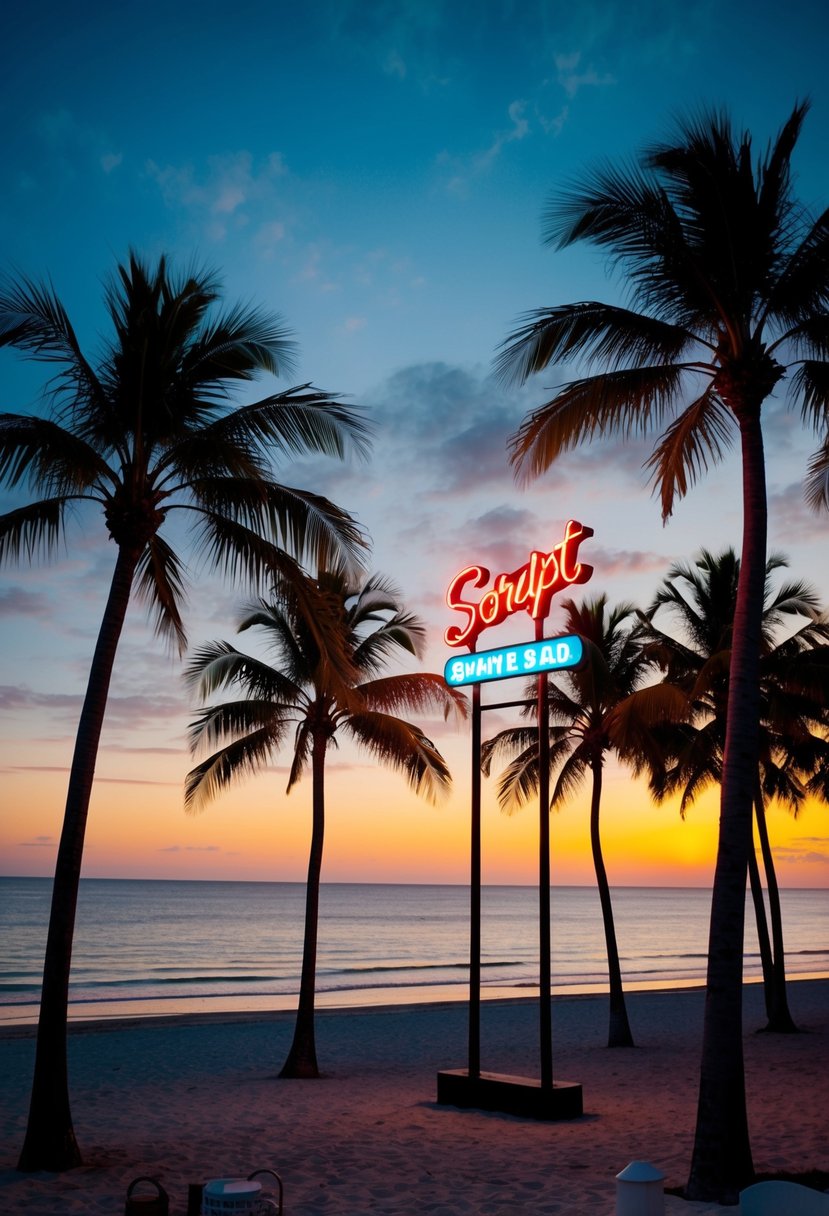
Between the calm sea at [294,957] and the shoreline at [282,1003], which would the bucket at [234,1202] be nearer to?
the shoreline at [282,1003]

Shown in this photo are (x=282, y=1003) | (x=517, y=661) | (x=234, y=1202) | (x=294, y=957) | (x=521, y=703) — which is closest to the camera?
(x=234, y=1202)

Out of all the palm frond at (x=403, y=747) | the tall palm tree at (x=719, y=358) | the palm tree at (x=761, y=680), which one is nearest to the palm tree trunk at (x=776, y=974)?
the palm tree at (x=761, y=680)

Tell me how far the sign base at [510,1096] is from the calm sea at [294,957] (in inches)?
726

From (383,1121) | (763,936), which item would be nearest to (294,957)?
(763,936)

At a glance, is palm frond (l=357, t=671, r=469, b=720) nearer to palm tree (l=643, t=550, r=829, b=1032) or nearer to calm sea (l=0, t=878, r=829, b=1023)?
palm tree (l=643, t=550, r=829, b=1032)

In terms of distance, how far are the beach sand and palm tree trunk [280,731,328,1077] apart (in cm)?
69

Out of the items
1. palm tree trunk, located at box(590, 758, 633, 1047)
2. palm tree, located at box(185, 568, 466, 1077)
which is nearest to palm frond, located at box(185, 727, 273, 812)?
palm tree, located at box(185, 568, 466, 1077)

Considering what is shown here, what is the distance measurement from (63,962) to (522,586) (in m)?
6.96

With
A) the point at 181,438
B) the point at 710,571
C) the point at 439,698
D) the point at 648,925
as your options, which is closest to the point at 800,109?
the point at 181,438

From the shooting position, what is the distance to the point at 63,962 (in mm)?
9242

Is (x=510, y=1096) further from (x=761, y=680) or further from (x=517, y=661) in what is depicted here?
(x=761, y=680)

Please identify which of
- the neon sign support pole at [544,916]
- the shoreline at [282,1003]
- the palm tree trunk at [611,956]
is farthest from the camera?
the shoreline at [282,1003]

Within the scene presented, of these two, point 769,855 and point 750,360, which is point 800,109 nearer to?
point 750,360

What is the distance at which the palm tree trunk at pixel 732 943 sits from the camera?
7902 mm
